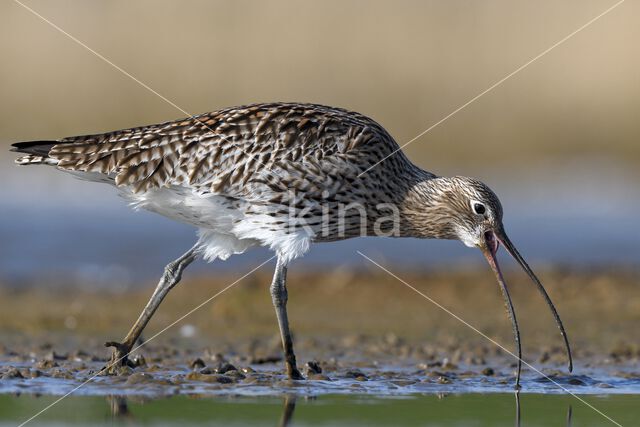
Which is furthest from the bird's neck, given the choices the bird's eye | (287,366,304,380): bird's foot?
(287,366,304,380): bird's foot

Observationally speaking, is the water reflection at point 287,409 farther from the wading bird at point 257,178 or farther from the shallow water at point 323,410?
the wading bird at point 257,178

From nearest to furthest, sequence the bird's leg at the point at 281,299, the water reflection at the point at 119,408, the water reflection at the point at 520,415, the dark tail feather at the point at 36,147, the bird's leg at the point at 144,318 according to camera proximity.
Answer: the water reflection at the point at 119,408 → the water reflection at the point at 520,415 → the bird's leg at the point at 144,318 → the bird's leg at the point at 281,299 → the dark tail feather at the point at 36,147

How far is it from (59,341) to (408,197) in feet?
13.5

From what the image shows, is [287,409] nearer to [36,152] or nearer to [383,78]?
[36,152]

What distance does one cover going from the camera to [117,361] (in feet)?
37.0

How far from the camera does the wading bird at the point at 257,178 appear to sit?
11500 millimetres

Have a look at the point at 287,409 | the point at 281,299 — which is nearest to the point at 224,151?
the point at 281,299

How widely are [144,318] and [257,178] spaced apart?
1635 millimetres

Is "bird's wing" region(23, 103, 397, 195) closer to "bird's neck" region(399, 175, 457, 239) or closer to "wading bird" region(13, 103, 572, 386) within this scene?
"wading bird" region(13, 103, 572, 386)

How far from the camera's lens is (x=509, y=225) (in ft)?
74.6

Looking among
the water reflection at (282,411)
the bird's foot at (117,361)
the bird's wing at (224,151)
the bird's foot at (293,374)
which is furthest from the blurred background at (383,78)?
the water reflection at (282,411)

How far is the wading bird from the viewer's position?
11.5 m

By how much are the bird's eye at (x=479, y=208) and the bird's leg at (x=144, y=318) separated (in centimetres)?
264

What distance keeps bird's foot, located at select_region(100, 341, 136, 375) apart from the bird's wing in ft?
4.62
